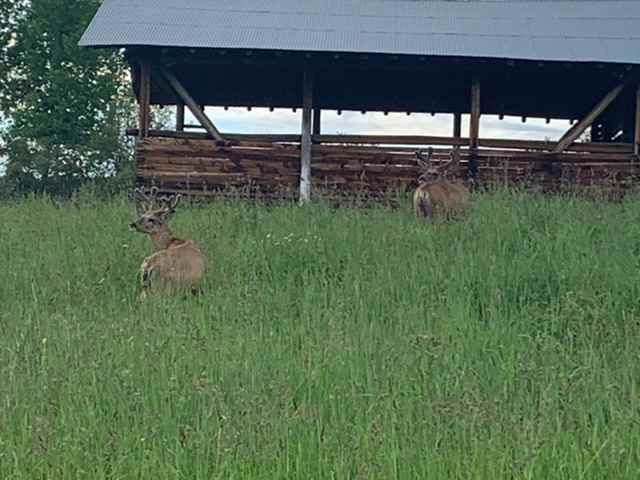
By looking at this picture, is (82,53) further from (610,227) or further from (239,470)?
(239,470)

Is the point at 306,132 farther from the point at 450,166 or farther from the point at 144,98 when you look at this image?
the point at 450,166

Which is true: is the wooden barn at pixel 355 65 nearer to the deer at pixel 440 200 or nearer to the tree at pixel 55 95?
the deer at pixel 440 200

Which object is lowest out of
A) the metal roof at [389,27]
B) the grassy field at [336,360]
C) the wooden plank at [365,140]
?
the grassy field at [336,360]

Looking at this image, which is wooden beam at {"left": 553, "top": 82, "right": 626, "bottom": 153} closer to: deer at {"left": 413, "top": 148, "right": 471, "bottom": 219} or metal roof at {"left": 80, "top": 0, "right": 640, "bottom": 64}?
metal roof at {"left": 80, "top": 0, "right": 640, "bottom": 64}

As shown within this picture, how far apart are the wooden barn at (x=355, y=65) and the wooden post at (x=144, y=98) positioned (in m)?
0.02

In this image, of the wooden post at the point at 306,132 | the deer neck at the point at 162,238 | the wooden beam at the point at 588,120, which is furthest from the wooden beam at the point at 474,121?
the deer neck at the point at 162,238

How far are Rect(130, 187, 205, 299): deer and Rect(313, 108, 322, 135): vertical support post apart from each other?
1016 cm

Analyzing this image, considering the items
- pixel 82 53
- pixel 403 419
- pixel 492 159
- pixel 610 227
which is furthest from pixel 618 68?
pixel 82 53

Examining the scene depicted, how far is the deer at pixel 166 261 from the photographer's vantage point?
24.4 ft

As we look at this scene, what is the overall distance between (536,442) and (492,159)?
1266 centimetres

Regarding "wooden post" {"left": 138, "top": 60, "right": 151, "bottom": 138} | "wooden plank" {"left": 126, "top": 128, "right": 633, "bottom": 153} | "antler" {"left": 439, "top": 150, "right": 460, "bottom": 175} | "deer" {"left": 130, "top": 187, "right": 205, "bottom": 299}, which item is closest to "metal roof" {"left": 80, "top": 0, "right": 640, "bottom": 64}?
"wooden post" {"left": 138, "top": 60, "right": 151, "bottom": 138}

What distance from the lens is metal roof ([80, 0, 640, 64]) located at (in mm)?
15195

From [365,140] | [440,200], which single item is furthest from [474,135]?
[440,200]

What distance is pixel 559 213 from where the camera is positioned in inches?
389
